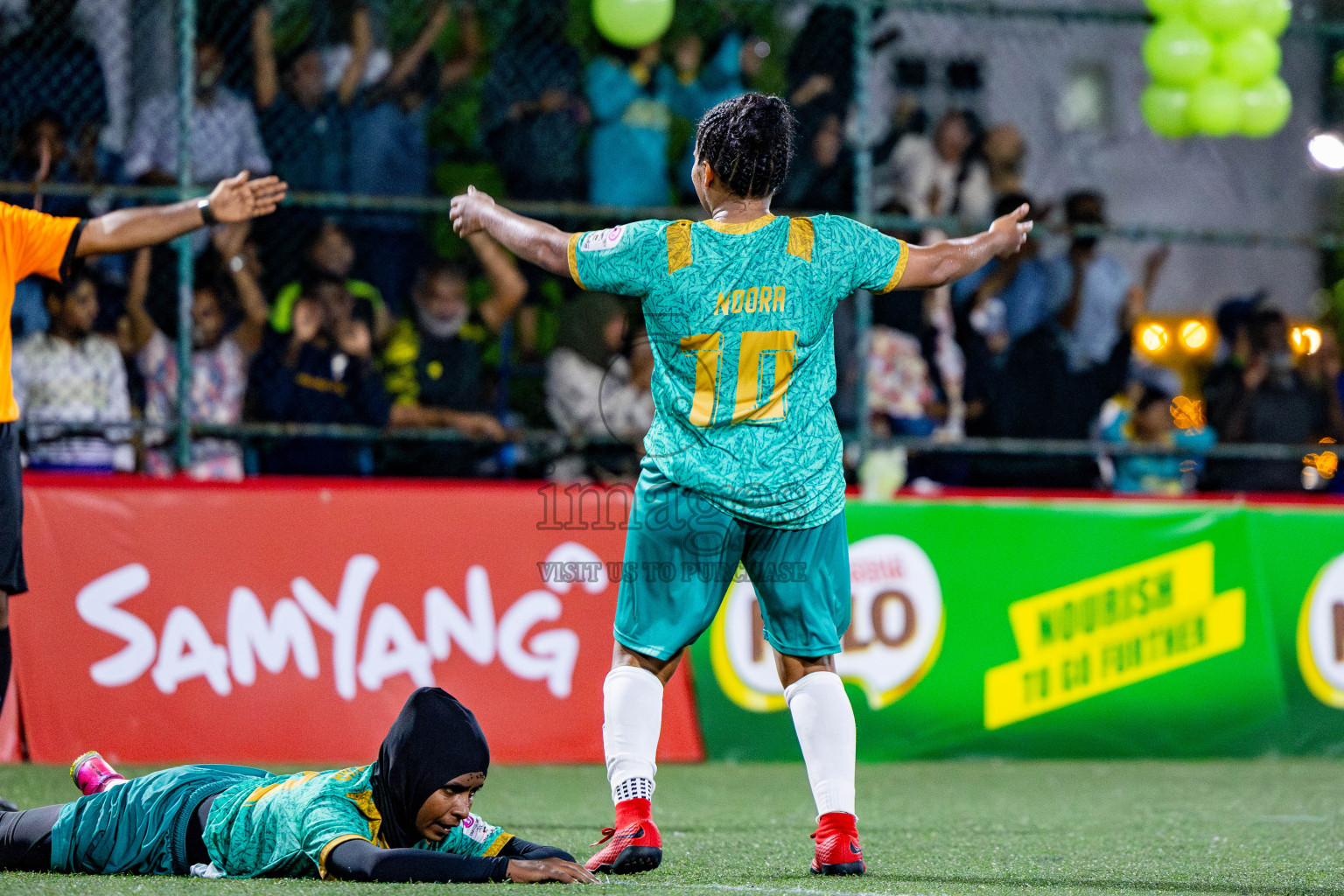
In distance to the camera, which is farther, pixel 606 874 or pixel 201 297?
pixel 201 297

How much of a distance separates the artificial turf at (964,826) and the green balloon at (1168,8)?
4190mm

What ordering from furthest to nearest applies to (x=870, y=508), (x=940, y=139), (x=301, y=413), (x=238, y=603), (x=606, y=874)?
(x=940, y=139) < (x=301, y=413) < (x=870, y=508) < (x=238, y=603) < (x=606, y=874)

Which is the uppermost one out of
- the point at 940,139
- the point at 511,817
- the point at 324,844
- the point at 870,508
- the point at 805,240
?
the point at 940,139

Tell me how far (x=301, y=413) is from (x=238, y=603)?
4.48ft

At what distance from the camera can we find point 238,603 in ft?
23.1

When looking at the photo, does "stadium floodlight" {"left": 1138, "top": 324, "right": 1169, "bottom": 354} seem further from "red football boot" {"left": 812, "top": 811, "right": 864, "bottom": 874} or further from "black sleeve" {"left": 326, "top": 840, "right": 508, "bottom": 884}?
"black sleeve" {"left": 326, "top": 840, "right": 508, "bottom": 884}

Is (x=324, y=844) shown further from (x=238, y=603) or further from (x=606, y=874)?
(x=238, y=603)

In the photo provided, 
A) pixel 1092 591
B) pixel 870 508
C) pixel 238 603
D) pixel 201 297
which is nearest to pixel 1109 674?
pixel 1092 591

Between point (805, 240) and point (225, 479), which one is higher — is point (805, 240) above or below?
above

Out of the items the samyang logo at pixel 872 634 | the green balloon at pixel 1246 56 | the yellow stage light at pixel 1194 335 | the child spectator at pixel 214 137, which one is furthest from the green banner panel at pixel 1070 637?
the child spectator at pixel 214 137

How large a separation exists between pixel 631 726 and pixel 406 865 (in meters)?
0.90

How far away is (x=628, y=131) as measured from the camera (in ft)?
29.5

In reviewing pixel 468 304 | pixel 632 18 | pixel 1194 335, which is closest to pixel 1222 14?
pixel 1194 335

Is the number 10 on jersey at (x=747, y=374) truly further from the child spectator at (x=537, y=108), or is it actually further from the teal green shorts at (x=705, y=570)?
the child spectator at (x=537, y=108)
